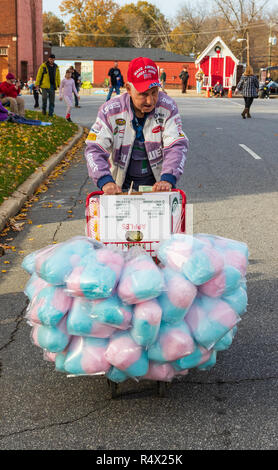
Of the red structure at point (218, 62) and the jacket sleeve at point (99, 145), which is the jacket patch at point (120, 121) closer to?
the jacket sleeve at point (99, 145)

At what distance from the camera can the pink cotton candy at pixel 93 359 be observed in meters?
3.14

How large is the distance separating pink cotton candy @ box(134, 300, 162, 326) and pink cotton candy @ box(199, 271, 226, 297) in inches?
12.0

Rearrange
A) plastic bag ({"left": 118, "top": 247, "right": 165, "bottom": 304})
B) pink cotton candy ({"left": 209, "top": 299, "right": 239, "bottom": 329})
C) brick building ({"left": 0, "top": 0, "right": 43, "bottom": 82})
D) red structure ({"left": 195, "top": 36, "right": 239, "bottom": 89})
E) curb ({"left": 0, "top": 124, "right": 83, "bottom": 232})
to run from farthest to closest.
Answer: red structure ({"left": 195, "top": 36, "right": 239, "bottom": 89}), brick building ({"left": 0, "top": 0, "right": 43, "bottom": 82}), curb ({"left": 0, "top": 124, "right": 83, "bottom": 232}), pink cotton candy ({"left": 209, "top": 299, "right": 239, "bottom": 329}), plastic bag ({"left": 118, "top": 247, "right": 165, "bottom": 304})

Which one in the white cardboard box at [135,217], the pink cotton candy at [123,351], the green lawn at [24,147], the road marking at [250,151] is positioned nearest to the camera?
the pink cotton candy at [123,351]

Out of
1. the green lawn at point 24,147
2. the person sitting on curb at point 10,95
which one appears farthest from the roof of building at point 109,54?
the green lawn at point 24,147

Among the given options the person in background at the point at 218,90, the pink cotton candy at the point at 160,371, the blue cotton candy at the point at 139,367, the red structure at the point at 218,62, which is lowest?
the pink cotton candy at the point at 160,371

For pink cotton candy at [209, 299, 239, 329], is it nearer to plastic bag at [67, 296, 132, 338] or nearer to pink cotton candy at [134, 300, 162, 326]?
pink cotton candy at [134, 300, 162, 326]

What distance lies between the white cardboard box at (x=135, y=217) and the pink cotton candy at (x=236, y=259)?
0.58 metres

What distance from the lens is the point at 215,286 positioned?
320 centimetres

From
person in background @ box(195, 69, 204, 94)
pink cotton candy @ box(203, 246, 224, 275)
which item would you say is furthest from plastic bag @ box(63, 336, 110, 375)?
person in background @ box(195, 69, 204, 94)

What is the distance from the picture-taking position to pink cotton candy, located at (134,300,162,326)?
9.88ft

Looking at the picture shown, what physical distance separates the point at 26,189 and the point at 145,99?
19.4ft
